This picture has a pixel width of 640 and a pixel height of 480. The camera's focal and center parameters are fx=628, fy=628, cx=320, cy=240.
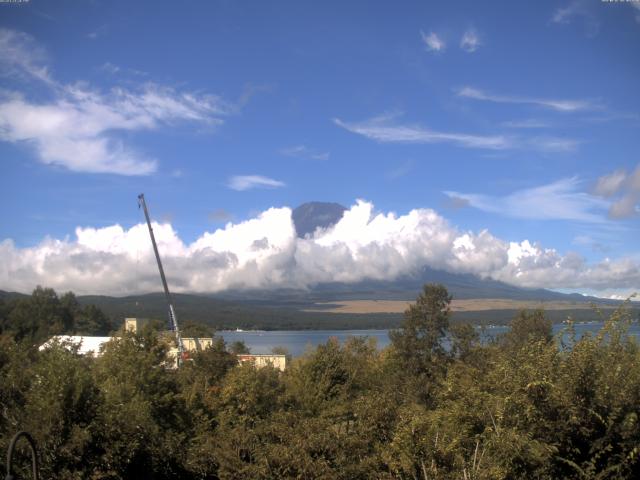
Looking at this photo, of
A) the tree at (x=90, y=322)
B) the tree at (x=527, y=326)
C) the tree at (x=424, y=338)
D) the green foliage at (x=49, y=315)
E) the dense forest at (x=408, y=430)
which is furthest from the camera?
the tree at (x=90, y=322)

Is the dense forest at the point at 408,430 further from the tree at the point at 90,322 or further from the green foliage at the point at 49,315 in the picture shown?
the tree at the point at 90,322

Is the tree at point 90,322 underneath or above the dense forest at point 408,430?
underneath

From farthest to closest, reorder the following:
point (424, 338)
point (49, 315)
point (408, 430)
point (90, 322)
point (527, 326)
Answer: point (90, 322) → point (49, 315) → point (527, 326) → point (424, 338) → point (408, 430)

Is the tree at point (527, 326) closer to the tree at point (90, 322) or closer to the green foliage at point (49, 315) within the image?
the green foliage at point (49, 315)

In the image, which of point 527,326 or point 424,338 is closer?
point 424,338

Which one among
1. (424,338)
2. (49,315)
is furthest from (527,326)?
(49,315)

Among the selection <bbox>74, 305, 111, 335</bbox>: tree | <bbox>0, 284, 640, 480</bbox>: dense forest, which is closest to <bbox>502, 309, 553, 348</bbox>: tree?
<bbox>0, 284, 640, 480</bbox>: dense forest

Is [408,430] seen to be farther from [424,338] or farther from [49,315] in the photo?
[49,315]

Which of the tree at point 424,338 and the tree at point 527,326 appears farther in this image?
the tree at point 527,326

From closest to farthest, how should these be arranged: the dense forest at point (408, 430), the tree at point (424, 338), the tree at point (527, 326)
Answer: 1. the dense forest at point (408, 430)
2. the tree at point (424, 338)
3. the tree at point (527, 326)

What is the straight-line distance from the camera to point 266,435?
47.4 feet

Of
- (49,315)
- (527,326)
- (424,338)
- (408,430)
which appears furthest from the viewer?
(49,315)

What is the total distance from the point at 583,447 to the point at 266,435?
676 cm

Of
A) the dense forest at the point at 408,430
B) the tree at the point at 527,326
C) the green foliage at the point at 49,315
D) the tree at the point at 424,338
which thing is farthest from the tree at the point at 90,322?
the dense forest at the point at 408,430
